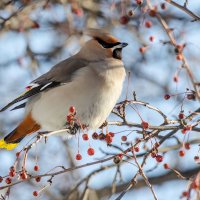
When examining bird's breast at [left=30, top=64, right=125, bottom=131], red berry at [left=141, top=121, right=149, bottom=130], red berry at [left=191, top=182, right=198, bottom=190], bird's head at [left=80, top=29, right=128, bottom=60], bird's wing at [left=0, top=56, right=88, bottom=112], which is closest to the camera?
red berry at [left=191, top=182, right=198, bottom=190]

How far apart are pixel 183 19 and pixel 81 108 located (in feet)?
8.20

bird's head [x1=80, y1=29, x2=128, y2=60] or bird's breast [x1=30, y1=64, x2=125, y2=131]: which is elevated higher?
bird's head [x1=80, y1=29, x2=128, y2=60]

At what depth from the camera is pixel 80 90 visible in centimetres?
425

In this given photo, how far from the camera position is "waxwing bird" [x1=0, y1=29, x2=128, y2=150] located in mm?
4184

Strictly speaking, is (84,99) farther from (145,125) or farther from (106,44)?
(145,125)

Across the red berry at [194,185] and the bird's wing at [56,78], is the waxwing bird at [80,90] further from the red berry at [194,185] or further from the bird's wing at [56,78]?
the red berry at [194,185]

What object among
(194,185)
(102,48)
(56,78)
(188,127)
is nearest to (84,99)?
(56,78)

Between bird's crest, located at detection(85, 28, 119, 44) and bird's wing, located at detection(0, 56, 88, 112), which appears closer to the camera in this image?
bird's wing, located at detection(0, 56, 88, 112)

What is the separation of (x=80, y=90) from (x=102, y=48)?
0.55 m

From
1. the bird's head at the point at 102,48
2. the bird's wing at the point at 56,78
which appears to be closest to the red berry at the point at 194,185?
the bird's wing at the point at 56,78

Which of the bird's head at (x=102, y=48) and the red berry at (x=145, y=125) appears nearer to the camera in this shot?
the red berry at (x=145, y=125)

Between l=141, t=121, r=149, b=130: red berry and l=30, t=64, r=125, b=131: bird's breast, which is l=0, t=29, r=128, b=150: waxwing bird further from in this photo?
l=141, t=121, r=149, b=130: red berry

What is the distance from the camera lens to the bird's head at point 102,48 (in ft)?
15.2

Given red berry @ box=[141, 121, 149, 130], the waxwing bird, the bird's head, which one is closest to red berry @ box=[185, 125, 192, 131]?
red berry @ box=[141, 121, 149, 130]
